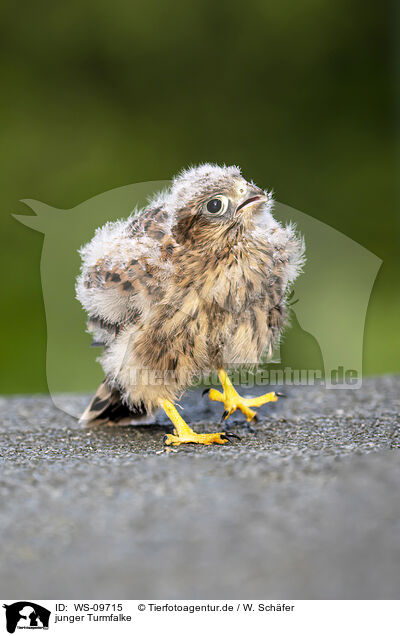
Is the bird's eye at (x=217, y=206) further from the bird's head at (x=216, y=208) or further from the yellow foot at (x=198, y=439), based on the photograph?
the yellow foot at (x=198, y=439)

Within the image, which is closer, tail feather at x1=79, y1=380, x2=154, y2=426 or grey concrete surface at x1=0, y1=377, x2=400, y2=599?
grey concrete surface at x1=0, y1=377, x2=400, y2=599

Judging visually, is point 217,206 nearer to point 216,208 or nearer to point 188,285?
point 216,208
